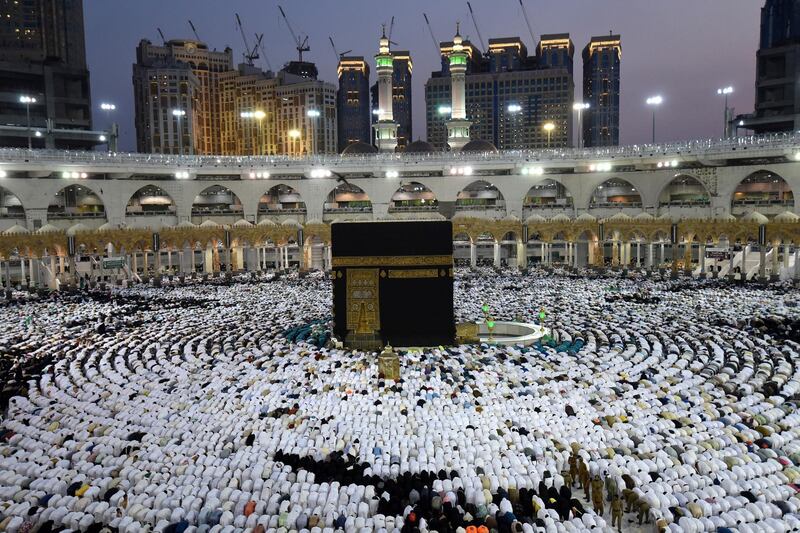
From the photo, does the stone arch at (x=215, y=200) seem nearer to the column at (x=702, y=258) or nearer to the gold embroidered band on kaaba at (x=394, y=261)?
the column at (x=702, y=258)

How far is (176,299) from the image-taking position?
1800cm

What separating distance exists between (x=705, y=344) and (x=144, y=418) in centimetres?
949

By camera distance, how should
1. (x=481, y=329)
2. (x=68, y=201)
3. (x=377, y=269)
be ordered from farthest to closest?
(x=68, y=201) → (x=481, y=329) → (x=377, y=269)

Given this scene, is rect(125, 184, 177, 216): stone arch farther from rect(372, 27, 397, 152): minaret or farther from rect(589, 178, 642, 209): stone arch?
rect(589, 178, 642, 209): stone arch

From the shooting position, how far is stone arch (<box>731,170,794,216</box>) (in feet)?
92.3

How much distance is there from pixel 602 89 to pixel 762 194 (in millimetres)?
77985

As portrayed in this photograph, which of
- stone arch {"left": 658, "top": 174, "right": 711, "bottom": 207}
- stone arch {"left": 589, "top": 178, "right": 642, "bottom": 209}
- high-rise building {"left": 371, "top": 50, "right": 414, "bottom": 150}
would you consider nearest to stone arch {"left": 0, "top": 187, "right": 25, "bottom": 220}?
stone arch {"left": 589, "top": 178, "right": 642, "bottom": 209}

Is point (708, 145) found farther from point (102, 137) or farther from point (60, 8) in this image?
point (60, 8)

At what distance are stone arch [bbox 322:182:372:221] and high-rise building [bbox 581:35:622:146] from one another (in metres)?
76.8

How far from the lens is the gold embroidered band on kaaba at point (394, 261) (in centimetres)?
1213

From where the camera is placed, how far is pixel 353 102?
328 feet

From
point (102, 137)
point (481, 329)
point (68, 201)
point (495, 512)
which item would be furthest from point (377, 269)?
point (102, 137)

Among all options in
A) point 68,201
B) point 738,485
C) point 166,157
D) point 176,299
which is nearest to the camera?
point 738,485

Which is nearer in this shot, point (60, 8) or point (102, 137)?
point (102, 137)
